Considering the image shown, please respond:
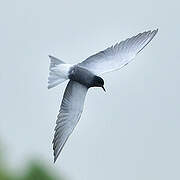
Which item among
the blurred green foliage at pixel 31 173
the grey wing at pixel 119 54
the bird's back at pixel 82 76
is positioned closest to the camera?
the bird's back at pixel 82 76

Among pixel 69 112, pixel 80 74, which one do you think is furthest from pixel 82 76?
pixel 69 112

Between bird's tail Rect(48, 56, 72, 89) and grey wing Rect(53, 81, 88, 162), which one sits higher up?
bird's tail Rect(48, 56, 72, 89)

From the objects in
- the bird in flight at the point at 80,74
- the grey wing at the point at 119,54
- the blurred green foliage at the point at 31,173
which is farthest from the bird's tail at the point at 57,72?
the blurred green foliage at the point at 31,173

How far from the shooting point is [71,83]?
18.1 ft

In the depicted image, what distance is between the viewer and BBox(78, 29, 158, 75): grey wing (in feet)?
18.4

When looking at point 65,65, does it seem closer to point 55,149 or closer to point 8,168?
point 55,149

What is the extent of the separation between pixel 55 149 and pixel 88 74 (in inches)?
14.1

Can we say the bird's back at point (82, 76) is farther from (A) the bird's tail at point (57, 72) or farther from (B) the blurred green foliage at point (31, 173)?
(B) the blurred green foliage at point (31, 173)

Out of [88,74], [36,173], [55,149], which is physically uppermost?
[88,74]

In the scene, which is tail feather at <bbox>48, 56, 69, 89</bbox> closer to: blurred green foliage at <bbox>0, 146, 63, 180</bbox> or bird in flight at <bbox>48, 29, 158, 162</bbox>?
bird in flight at <bbox>48, 29, 158, 162</bbox>

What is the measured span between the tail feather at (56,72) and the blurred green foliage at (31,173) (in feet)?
55.4

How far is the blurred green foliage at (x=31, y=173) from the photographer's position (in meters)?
23.4

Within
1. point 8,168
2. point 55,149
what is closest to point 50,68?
point 55,149

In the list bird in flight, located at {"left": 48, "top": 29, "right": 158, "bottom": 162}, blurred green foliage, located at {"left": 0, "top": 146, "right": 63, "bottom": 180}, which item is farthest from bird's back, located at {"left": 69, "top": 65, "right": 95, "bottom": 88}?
blurred green foliage, located at {"left": 0, "top": 146, "right": 63, "bottom": 180}
